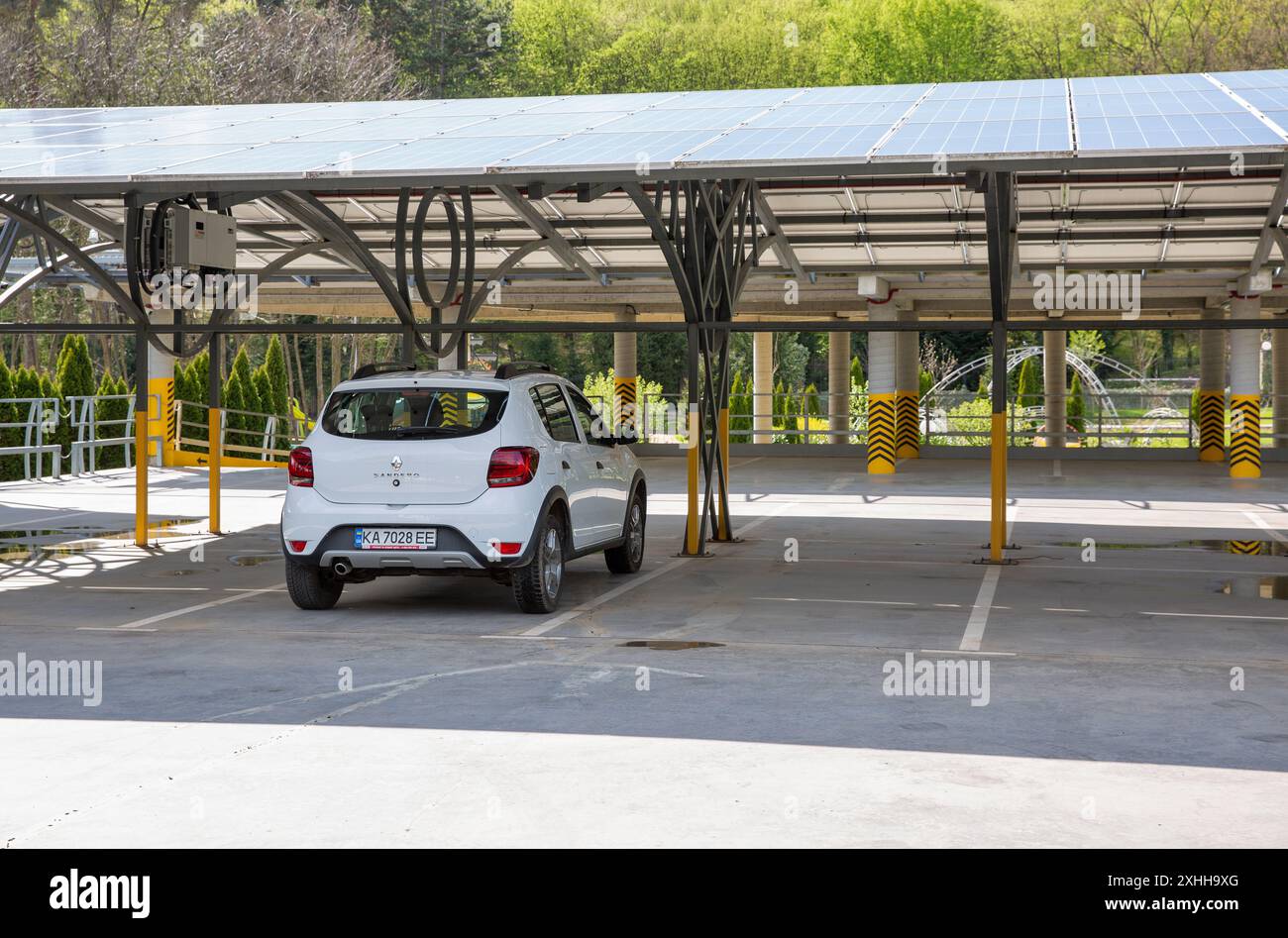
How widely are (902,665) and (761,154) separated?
3.98 meters

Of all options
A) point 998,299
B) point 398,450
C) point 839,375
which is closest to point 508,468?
point 398,450

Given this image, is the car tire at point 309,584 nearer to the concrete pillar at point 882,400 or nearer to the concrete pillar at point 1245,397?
the concrete pillar at point 882,400

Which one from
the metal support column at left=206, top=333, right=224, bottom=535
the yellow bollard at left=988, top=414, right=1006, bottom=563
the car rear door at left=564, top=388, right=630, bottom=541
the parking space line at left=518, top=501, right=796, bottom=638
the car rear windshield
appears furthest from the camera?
the metal support column at left=206, top=333, right=224, bottom=535

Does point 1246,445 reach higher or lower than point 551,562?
higher

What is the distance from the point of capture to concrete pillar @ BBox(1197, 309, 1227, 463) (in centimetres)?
3177

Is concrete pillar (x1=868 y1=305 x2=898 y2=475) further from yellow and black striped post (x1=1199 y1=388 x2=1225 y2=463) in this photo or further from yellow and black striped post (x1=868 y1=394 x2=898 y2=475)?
yellow and black striped post (x1=1199 y1=388 x2=1225 y2=463)

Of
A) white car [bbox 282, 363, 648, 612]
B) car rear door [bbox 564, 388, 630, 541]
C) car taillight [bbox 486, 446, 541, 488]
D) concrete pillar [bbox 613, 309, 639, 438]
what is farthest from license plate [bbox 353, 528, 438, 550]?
concrete pillar [bbox 613, 309, 639, 438]

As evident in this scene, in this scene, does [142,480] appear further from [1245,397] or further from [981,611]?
[1245,397]

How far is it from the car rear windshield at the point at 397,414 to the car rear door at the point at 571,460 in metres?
0.52

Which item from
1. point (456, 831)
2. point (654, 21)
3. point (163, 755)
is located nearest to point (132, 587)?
point (163, 755)

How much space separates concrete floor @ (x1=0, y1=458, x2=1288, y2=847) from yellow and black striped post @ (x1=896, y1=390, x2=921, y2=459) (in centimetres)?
1864

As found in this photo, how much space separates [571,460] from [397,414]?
4.35 ft

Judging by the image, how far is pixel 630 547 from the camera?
42.3 feet
